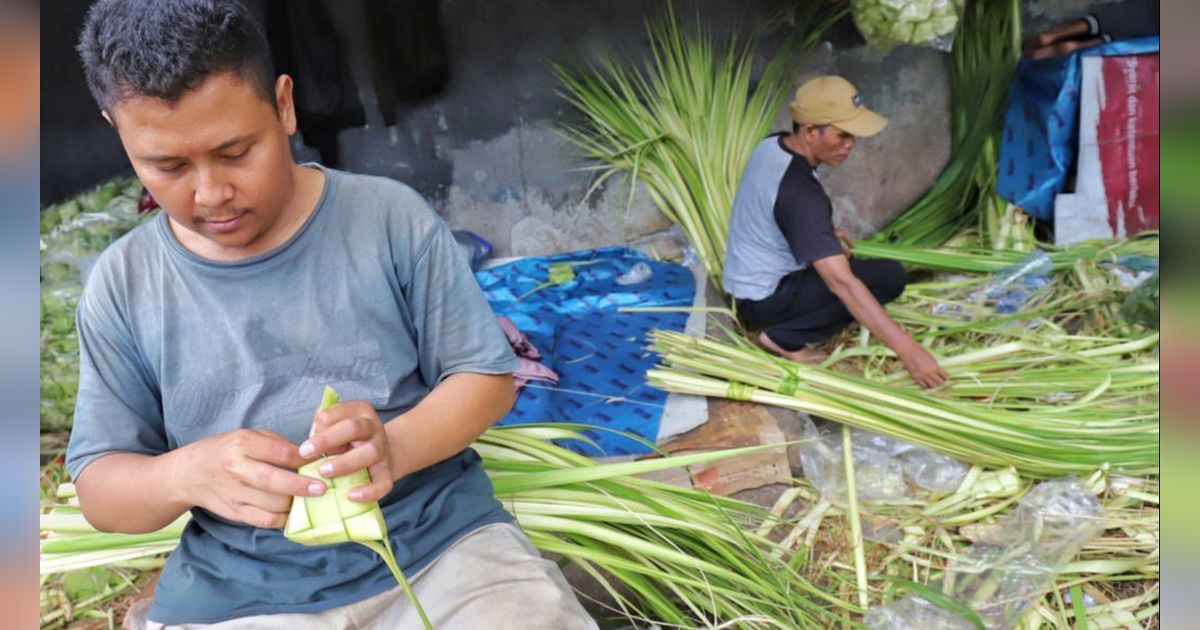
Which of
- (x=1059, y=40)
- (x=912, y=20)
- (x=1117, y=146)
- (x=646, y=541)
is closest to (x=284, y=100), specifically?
(x=646, y=541)

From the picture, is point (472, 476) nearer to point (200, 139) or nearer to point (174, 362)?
point (174, 362)

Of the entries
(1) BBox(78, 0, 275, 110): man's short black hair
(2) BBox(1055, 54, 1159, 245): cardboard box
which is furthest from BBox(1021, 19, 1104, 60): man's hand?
(1) BBox(78, 0, 275, 110): man's short black hair

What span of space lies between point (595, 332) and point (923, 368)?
1.29 m

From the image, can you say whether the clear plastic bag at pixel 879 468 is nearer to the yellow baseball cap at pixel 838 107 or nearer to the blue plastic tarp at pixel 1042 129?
the yellow baseball cap at pixel 838 107

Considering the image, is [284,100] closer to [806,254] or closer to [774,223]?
[806,254]

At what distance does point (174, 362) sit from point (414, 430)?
1.22 feet

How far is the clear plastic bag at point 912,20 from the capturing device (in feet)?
13.2

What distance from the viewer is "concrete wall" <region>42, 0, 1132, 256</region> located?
454cm

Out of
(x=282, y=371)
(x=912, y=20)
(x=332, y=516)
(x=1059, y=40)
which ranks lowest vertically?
(x=332, y=516)

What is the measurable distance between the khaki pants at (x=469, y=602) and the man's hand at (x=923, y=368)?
6.61 feet

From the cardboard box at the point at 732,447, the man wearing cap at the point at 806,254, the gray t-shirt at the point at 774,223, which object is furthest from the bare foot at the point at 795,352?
the cardboard box at the point at 732,447

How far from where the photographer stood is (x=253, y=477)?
120 centimetres

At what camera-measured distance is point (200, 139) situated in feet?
4.04

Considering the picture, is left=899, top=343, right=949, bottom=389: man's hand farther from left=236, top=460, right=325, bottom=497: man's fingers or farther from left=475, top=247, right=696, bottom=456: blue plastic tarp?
left=236, top=460, right=325, bottom=497: man's fingers
